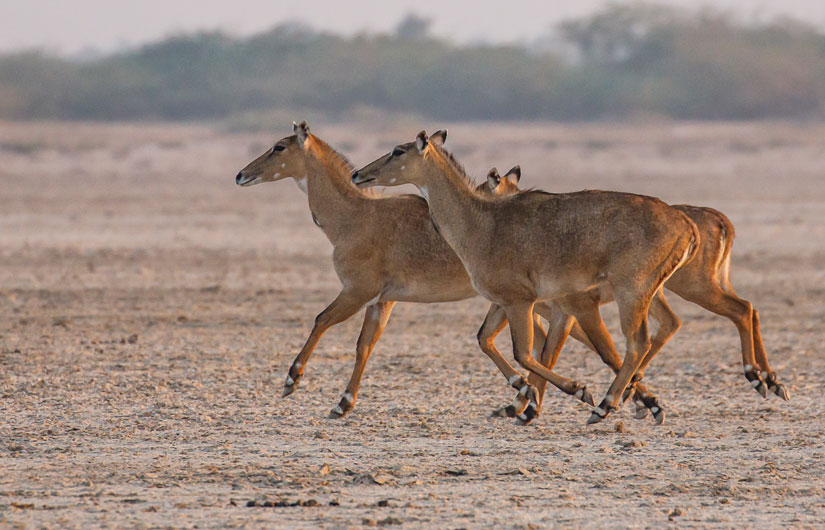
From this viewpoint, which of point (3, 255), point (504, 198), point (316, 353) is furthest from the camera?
point (3, 255)

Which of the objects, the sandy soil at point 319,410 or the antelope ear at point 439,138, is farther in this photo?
the antelope ear at point 439,138

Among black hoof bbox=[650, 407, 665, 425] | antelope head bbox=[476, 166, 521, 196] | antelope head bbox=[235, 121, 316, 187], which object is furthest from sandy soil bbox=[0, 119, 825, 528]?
antelope head bbox=[235, 121, 316, 187]

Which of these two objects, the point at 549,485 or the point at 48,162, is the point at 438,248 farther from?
the point at 48,162

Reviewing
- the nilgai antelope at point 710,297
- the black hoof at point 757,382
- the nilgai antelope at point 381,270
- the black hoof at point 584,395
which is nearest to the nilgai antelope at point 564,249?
the black hoof at point 584,395

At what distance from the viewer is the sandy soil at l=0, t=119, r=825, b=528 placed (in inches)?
340

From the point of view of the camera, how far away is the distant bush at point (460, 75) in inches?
2621

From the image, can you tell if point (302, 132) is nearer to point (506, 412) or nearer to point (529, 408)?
point (506, 412)

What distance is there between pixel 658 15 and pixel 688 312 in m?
65.0

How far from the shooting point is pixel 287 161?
12719 millimetres

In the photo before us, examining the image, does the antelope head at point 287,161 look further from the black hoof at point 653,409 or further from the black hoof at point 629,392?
the black hoof at point 653,409

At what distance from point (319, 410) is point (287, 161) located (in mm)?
2317

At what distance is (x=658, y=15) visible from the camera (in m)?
80.5

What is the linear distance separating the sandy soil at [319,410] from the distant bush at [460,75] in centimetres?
3981

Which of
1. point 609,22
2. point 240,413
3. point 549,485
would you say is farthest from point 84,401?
point 609,22
